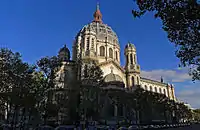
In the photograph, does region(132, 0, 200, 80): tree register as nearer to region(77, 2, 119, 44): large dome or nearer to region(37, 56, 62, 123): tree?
region(37, 56, 62, 123): tree

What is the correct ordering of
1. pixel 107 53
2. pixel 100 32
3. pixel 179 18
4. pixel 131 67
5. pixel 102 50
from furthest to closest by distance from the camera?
pixel 100 32, pixel 102 50, pixel 107 53, pixel 131 67, pixel 179 18

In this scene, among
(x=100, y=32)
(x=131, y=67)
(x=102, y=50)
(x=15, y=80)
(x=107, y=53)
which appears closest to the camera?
(x=15, y=80)

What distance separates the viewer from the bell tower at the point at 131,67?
182 ft

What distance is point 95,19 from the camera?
71.9 meters

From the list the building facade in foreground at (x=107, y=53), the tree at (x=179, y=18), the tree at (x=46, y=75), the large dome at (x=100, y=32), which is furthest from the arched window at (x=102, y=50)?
the tree at (x=179, y=18)

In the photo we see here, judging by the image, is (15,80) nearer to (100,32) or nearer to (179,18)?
(179,18)

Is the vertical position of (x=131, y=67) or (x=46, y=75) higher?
(x=131, y=67)

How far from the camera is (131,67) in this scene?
56.9 m

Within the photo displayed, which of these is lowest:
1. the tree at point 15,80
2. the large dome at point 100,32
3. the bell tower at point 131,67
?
the tree at point 15,80

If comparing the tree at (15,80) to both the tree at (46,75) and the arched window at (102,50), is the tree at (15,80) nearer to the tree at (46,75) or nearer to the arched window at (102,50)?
the tree at (46,75)

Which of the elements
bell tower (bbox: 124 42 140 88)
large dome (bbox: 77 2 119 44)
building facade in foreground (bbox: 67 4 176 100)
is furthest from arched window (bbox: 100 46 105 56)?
bell tower (bbox: 124 42 140 88)

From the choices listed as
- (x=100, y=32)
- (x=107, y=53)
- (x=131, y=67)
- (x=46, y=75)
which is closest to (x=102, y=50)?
(x=107, y=53)

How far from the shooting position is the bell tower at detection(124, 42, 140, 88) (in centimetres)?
5544

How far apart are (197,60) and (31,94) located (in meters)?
23.0
